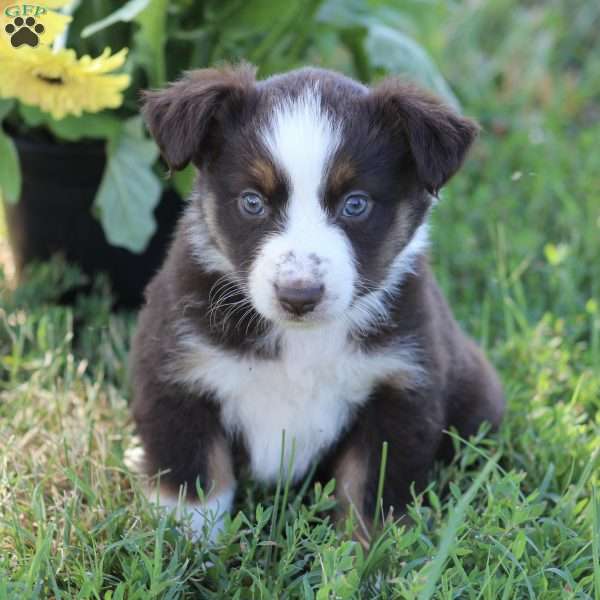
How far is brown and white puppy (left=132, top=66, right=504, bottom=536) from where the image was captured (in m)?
2.56

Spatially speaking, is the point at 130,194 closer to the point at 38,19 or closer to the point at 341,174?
the point at 38,19

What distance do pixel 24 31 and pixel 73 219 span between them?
4.27 feet

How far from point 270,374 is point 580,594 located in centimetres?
105

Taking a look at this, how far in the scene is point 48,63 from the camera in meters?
3.09

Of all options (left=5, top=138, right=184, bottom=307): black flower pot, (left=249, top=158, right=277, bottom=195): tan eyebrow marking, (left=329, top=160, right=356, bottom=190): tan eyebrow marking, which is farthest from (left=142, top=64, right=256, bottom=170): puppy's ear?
(left=5, top=138, right=184, bottom=307): black flower pot

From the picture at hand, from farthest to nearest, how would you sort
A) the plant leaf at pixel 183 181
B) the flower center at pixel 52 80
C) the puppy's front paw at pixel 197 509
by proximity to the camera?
the plant leaf at pixel 183 181
the flower center at pixel 52 80
the puppy's front paw at pixel 197 509

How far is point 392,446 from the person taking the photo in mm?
2904

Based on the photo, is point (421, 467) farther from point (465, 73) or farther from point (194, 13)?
→ point (465, 73)

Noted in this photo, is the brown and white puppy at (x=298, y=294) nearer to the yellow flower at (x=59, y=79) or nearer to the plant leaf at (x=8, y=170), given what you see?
the yellow flower at (x=59, y=79)

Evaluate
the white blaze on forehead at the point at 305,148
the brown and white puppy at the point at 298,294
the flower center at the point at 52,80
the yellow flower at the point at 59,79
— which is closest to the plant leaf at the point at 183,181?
the yellow flower at the point at 59,79

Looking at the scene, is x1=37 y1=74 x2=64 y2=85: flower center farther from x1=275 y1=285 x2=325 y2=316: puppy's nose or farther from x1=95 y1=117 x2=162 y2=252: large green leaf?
x1=275 y1=285 x2=325 y2=316: puppy's nose

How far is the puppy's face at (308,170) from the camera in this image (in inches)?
99.5

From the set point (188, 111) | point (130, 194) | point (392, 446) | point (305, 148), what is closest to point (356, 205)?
point (305, 148)

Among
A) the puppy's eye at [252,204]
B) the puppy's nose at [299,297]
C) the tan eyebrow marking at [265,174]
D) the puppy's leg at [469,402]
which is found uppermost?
the tan eyebrow marking at [265,174]
